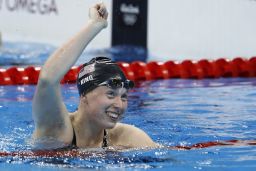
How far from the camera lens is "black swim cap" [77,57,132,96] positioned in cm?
318

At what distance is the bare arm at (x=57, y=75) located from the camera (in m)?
2.88

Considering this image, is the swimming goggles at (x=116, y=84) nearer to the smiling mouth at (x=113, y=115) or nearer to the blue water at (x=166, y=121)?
the smiling mouth at (x=113, y=115)

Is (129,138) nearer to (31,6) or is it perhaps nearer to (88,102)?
(88,102)

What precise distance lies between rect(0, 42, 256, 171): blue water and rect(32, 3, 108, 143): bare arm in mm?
230

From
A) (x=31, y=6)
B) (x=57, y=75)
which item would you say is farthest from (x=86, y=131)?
(x=31, y=6)

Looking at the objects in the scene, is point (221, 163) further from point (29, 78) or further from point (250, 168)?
point (29, 78)

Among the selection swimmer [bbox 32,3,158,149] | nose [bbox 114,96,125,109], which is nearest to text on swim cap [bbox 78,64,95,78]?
swimmer [bbox 32,3,158,149]

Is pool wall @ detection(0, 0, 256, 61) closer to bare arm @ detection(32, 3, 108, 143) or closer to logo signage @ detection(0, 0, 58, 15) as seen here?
logo signage @ detection(0, 0, 58, 15)

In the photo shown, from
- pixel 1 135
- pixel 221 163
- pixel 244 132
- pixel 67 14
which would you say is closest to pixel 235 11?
pixel 67 14

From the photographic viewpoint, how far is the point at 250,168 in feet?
10.4

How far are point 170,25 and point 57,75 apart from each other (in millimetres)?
5768

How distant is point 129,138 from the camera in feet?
11.2

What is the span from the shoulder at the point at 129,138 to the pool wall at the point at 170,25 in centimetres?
475

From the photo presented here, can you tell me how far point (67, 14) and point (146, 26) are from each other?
3.90 ft
